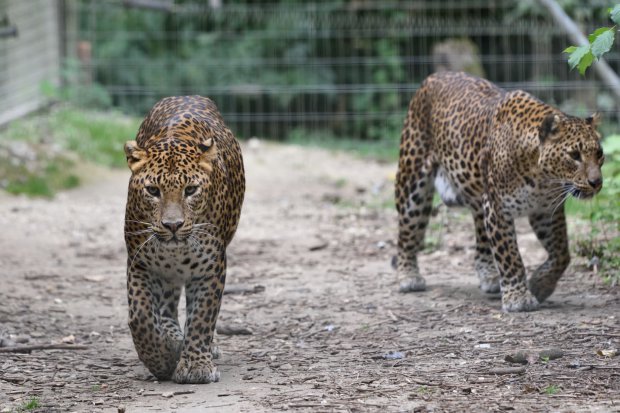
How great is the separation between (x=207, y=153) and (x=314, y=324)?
225 cm

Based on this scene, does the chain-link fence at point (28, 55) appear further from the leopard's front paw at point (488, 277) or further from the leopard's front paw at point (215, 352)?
the leopard's front paw at point (215, 352)

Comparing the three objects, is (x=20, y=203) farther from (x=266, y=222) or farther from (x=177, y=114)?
(x=177, y=114)

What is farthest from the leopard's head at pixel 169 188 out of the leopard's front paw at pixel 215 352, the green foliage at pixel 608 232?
the green foliage at pixel 608 232

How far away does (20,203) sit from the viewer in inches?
506

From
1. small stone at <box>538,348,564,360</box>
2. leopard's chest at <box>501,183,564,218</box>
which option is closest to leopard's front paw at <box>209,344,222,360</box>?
small stone at <box>538,348,564,360</box>

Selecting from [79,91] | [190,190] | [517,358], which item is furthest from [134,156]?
[79,91]

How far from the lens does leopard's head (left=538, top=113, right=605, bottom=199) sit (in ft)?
24.6

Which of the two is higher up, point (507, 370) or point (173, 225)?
point (173, 225)

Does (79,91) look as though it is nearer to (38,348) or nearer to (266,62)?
(266,62)

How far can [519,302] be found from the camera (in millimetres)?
7984

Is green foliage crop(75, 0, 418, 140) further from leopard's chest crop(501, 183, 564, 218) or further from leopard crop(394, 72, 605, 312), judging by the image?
leopard's chest crop(501, 183, 564, 218)

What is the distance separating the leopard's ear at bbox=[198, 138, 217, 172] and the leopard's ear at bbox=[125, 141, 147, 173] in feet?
1.08

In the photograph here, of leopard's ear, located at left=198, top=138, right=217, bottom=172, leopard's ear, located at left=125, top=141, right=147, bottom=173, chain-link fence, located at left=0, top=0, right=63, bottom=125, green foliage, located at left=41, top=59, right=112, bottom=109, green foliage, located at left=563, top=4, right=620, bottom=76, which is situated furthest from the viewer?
green foliage, located at left=41, top=59, right=112, bottom=109

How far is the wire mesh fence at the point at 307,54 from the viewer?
669 inches
